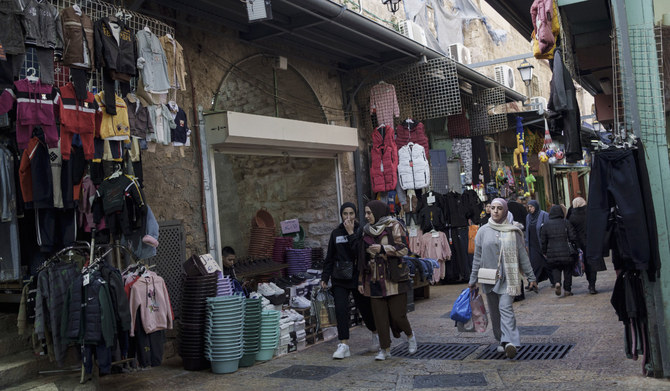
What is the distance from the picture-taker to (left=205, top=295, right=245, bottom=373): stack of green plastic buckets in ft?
21.6

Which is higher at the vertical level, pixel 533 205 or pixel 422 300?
pixel 533 205

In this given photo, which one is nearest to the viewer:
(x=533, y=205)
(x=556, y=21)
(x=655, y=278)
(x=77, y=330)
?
(x=655, y=278)

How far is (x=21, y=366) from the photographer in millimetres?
5871

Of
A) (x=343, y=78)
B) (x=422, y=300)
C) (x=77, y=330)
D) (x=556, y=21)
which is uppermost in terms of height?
(x=343, y=78)

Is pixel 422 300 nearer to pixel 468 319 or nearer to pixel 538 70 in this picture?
pixel 468 319

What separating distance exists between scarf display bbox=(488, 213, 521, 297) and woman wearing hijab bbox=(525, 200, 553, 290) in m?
4.00

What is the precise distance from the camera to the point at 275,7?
839 cm

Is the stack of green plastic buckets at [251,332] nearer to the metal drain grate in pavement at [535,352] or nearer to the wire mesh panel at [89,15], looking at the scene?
the metal drain grate in pavement at [535,352]

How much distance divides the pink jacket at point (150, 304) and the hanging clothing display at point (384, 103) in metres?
6.29

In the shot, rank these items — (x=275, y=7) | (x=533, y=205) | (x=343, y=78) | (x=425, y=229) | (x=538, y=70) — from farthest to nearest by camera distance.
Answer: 1. (x=538, y=70)
2. (x=425, y=229)
3. (x=343, y=78)
4. (x=533, y=205)
5. (x=275, y=7)

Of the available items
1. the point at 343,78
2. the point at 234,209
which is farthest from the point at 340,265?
the point at 343,78

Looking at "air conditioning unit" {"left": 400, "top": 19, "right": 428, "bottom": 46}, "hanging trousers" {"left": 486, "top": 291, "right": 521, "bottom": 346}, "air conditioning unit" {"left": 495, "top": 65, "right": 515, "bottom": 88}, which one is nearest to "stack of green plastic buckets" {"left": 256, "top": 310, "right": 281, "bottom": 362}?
"hanging trousers" {"left": 486, "top": 291, "right": 521, "bottom": 346}

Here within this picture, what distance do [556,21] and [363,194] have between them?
245 inches

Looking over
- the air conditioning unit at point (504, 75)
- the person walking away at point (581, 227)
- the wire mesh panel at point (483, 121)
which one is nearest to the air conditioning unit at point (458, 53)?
the air conditioning unit at point (504, 75)
